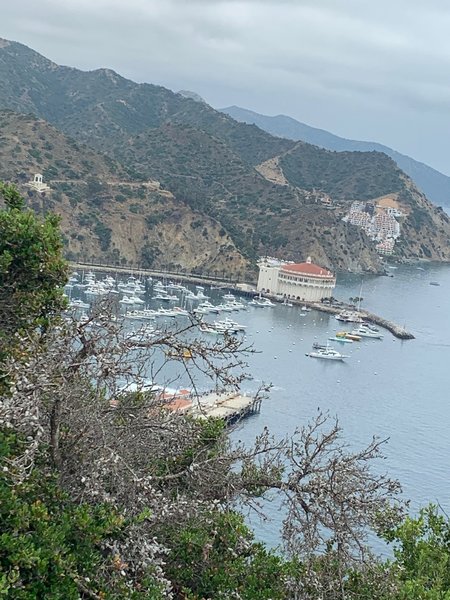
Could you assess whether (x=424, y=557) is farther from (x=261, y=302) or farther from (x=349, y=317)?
(x=261, y=302)

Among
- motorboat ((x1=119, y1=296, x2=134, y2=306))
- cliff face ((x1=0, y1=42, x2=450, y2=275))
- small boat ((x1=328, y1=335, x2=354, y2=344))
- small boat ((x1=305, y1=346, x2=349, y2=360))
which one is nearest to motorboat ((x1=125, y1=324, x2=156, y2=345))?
small boat ((x1=305, y1=346, x2=349, y2=360))

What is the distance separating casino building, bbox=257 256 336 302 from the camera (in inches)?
2368

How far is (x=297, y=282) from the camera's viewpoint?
198ft

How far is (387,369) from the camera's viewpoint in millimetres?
41344

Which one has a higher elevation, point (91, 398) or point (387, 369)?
point (91, 398)

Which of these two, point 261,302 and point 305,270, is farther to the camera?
point 305,270

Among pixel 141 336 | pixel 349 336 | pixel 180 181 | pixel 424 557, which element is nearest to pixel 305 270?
pixel 349 336

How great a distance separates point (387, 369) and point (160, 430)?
36.7 metres

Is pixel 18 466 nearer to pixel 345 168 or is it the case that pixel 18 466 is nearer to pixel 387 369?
pixel 387 369

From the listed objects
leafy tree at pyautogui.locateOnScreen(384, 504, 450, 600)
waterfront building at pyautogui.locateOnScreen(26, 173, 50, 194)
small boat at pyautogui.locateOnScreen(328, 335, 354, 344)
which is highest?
waterfront building at pyautogui.locateOnScreen(26, 173, 50, 194)

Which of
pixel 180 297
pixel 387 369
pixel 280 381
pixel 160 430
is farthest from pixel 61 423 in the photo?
pixel 180 297

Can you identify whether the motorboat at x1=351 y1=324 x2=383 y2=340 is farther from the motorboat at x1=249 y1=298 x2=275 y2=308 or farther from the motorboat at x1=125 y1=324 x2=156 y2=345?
the motorboat at x1=125 y1=324 x2=156 y2=345

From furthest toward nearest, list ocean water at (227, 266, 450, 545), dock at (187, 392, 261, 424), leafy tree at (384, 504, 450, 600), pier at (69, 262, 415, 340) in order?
1. pier at (69, 262, 415, 340)
2. dock at (187, 392, 261, 424)
3. ocean water at (227, 266, 450, 545)
4. leafy tree at (384, 504, 450, 600)

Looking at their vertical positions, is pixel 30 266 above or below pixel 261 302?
above
